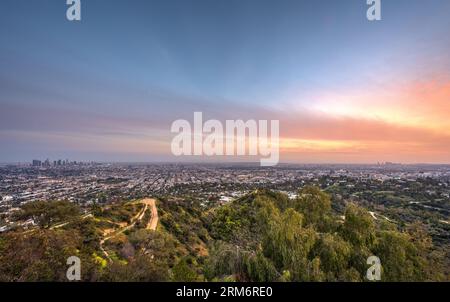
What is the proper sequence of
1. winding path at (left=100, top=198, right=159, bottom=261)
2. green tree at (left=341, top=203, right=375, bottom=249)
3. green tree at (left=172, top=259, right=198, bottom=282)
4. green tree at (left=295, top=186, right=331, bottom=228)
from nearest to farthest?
green tree at (left=172, top=259, right=198, bottom=282), green tree at (left=341, top=203, right=375, bottom=249), green tree at (left=295, top=186, right=331, bottom=228), winding path at (left=100, top=198, right=159, bottom=261)

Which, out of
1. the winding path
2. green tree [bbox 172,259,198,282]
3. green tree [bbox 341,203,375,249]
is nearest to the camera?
green tree [bbox 172,259,198,282]

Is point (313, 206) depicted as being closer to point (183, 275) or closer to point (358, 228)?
point (358, 228)

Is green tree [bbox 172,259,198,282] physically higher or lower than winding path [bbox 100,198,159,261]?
higher

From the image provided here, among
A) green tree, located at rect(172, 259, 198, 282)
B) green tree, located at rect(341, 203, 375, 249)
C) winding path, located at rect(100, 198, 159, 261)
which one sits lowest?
winding path, located at rect(100, 198, 159, 261)

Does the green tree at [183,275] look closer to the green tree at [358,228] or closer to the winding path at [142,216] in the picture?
the green tree at [358,228]

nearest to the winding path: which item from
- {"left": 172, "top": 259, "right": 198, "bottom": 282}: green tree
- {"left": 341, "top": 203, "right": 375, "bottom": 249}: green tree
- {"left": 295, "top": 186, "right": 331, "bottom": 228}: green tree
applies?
{"left": 172, "top": 259, "right": 198, "bottom": 282}: green tree

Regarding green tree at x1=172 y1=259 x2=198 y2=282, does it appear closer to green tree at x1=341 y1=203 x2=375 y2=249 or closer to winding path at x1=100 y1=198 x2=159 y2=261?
green tree at x1=341 y1=203 x2=375 y2=249

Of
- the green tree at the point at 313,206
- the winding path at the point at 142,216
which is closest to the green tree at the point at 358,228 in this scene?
the green tree at the point at 313,206

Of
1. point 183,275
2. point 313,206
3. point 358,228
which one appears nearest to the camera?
point 183,275

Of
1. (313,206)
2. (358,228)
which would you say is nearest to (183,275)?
(358,228)

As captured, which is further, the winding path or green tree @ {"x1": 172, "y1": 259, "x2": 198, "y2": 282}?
the winding path

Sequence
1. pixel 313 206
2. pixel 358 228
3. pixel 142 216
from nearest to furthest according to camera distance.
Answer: pixel 358 228 → pixel 313 206 → pixel 142 216
